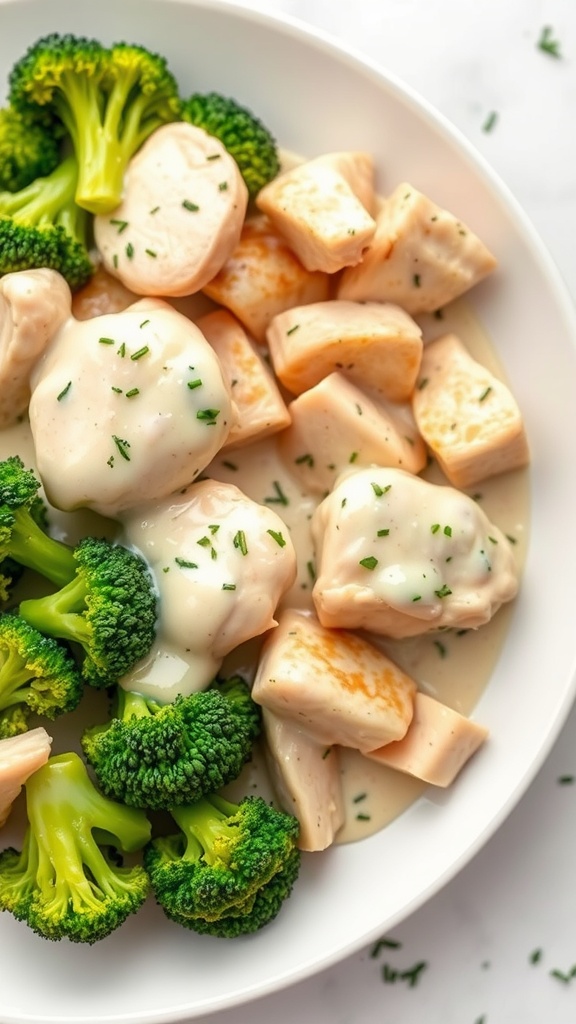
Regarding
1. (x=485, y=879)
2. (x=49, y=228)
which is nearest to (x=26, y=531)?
(x=49, y=228)

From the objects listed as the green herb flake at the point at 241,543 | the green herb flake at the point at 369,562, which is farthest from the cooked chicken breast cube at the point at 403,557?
the green herb flake at the point at 241,543

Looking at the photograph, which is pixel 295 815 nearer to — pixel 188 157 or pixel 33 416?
pixel 33 416

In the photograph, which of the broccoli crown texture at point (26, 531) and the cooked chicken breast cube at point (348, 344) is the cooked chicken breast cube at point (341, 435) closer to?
the cooked chicken breast cube at point (348, 344)

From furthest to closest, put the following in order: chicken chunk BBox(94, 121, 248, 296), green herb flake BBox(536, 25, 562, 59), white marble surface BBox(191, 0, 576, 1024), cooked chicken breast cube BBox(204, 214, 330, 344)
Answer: green herb flake BBox(536, 25, 562, 59), white marble surface BBox(191, 0, 576, 1024), cooked chicken breast cube BBox(204, 214, 330, 344), chicken chunk BBox(94, 121, 248, 296)

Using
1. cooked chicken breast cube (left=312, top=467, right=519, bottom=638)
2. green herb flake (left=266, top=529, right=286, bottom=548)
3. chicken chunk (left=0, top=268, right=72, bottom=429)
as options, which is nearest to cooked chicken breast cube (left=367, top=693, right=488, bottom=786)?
cooked chicken breast cube (left=312, top=467, right=519, bottom=638)

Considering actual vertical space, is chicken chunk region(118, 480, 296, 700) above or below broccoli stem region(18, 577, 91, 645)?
above

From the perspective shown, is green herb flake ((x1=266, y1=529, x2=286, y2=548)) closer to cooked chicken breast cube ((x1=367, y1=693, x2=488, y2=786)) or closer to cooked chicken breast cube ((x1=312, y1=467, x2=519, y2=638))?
cooked chicken breast cube ((x1=312, y1=467, x2=519, y2=638))

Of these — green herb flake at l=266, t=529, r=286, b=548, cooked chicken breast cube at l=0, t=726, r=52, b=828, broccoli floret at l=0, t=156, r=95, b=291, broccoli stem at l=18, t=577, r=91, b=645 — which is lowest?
cooked chicken breast cube at l=0, t=726, r=52, b=828
